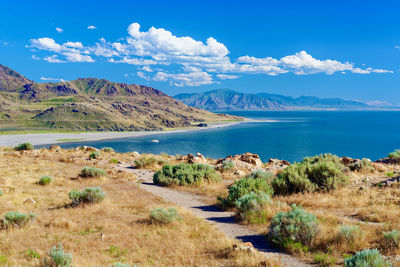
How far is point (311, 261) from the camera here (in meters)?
6.20

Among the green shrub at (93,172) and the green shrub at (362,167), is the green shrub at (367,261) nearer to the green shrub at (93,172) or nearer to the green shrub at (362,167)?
the green shrub at (362,167)

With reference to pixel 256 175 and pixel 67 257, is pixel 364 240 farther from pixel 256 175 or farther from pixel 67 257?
pixel 256 175

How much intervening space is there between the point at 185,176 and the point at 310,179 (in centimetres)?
740

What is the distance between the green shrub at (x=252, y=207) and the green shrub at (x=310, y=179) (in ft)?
11.7

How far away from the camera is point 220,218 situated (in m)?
10.2

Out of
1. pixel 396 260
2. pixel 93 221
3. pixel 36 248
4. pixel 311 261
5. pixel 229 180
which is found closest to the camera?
pixel 396 260

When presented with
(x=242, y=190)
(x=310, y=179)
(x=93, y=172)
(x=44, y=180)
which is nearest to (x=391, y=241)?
(x=242, y=190)

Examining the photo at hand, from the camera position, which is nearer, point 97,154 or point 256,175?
point 256,175

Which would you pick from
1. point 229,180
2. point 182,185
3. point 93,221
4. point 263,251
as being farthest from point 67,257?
point 229,180

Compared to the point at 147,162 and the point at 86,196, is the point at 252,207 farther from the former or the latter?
the point at 147,162

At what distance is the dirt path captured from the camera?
680 centimetres

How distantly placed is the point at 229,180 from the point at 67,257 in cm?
1320

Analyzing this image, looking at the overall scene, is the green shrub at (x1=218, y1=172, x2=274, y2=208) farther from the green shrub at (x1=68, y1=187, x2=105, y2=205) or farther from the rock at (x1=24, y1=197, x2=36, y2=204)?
the rock at (x1=24, y1=197, x2=36, y2=204)

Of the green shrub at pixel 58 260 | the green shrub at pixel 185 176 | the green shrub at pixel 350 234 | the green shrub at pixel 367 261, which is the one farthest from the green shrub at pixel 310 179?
the green shrub at pixel 58 260
